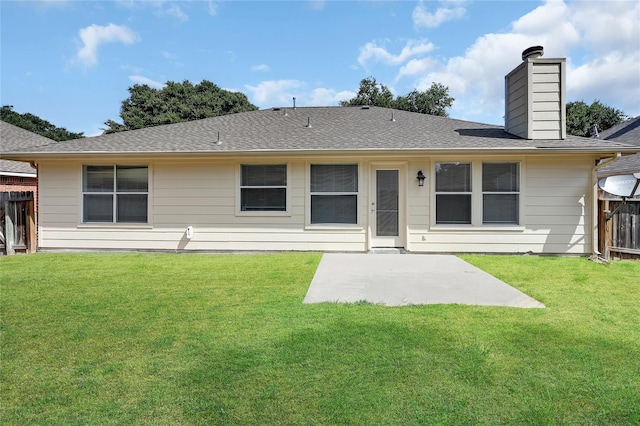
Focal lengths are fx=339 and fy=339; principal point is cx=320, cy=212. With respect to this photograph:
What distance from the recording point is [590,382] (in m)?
2.28

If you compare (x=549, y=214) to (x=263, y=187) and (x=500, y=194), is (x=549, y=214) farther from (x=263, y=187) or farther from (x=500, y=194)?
(x=263, y=187)

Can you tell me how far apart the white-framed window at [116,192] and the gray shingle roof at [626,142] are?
1218 centimetres

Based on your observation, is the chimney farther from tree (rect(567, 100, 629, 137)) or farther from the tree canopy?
tree (rect(567, 100, 629, 137))

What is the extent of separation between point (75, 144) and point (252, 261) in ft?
18.3

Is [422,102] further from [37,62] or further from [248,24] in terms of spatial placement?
[37,62]

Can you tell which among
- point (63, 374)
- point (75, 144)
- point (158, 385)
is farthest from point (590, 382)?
point (75, 144)

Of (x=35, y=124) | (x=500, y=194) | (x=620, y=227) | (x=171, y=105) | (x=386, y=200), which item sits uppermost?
(x=171, y=105)

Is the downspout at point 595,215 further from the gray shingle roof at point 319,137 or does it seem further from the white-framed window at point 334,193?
the white-framed window at point 334,193

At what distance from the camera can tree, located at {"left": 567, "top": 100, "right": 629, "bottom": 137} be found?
2711 centimetres

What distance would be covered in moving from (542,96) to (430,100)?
69.1 ft

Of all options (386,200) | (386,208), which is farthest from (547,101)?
(386,208)

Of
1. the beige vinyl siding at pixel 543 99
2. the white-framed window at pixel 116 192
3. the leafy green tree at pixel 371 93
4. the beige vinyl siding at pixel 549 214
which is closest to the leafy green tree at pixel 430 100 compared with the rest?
the leafy green tree at pixel 371 93

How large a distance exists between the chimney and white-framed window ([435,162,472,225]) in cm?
180

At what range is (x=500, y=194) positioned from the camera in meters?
7.75
